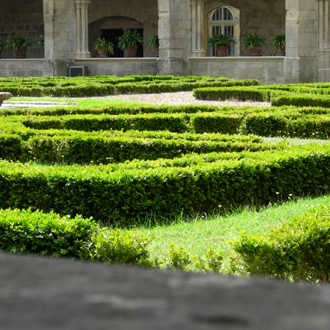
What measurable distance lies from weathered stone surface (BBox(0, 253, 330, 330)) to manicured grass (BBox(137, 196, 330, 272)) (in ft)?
11.0

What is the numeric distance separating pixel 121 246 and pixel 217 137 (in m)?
4.22

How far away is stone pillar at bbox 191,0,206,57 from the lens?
2167 cm

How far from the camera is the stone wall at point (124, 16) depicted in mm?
26031

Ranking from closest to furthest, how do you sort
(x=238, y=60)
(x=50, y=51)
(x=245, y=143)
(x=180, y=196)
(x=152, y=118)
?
1. (x=180, y=196)
2. (x=245, y=143)
3. (x=152, y=118)
4. (x=238, y=60)
5. (x=50, y=51)

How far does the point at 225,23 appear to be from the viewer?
25.1 metres

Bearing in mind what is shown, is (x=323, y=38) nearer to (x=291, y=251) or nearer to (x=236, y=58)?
(x=236, y=58)

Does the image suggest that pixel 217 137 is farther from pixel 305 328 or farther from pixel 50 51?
pixel 50 51

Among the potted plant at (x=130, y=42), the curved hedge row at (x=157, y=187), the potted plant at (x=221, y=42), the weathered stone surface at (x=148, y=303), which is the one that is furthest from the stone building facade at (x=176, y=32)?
the weathered stone surface at (x=148, y=303)

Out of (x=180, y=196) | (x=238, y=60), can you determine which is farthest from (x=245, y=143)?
(x=238, y=60)

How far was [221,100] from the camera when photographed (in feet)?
50.8

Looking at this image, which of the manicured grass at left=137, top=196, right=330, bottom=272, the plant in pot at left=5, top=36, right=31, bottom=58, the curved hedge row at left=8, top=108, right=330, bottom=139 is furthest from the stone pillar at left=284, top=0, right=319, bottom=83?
the manicured grass at left=137, top=196, right=330, bottom=272

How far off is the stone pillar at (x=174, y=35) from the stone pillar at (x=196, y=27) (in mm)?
122

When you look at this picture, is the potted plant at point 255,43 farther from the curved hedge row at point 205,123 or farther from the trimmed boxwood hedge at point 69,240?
the trimmed boxwood hedge at point 69,240

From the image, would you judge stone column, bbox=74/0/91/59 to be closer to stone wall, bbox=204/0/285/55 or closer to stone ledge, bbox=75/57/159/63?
stone ledge, bbox=75/57/159/63
